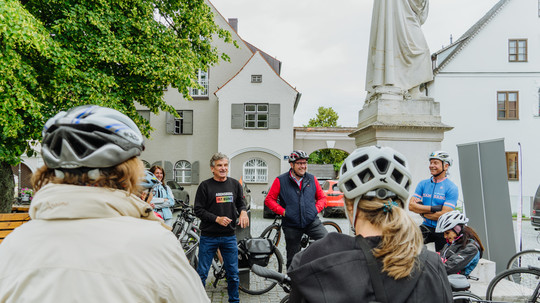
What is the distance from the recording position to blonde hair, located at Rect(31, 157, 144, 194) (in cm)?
135

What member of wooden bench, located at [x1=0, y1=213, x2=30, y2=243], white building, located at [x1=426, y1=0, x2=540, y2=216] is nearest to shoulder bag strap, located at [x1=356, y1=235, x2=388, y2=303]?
wooden bench, located at [x1=0, y1=213, x2=30, y2=243]

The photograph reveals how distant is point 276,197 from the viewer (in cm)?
615

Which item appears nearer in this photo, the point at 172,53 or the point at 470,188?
the point at 470,188

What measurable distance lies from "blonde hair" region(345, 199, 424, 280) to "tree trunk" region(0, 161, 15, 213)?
9.84 m

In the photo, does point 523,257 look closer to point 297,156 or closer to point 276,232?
point 297,156

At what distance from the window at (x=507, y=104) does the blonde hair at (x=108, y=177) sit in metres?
31.5

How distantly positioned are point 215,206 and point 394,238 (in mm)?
4115

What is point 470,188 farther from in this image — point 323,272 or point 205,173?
point 205,173

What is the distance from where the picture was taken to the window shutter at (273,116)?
2644cm

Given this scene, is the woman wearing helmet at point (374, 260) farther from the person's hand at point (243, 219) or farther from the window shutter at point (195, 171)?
the window shutter at point (195, 171)

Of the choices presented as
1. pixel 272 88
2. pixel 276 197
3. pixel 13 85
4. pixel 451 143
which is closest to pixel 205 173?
pixel 272 88

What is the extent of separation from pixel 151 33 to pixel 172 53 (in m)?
0.74

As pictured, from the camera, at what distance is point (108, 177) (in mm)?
1367

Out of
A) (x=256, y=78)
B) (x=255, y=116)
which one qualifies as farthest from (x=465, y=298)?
(x=256, y=78)
